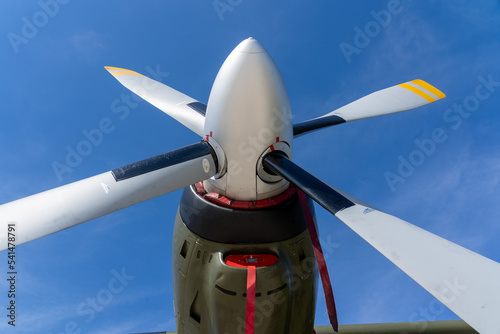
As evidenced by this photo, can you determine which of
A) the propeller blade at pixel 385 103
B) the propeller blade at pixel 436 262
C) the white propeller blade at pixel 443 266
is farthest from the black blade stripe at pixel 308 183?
the propeller blade at pixel 385 103

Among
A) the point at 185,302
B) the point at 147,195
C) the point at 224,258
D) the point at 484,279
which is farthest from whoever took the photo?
the point at 185,302

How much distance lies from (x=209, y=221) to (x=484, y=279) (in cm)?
325

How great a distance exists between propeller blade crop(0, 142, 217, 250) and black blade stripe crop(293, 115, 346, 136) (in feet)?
5.91

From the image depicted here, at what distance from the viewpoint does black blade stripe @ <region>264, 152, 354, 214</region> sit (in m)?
4.75

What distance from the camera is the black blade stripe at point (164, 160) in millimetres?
4848

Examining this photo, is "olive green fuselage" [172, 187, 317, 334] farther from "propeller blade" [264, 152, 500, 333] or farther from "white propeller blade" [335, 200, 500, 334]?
"white propeller blade" [335, 200, 500, 334]

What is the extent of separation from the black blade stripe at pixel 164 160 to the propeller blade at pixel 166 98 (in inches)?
39.9

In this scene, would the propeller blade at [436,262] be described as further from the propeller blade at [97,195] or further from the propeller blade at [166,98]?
the propeller blade at [166,98]

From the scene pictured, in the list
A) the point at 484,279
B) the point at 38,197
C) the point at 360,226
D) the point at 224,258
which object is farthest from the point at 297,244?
the point at 38,197

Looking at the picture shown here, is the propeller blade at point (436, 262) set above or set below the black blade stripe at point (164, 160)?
below

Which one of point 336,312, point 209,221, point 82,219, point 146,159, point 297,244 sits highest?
point 146,159

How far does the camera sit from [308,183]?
5.08 metres

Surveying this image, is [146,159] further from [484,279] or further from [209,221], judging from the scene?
[484,279]

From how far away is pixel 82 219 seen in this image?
14.8 ft
